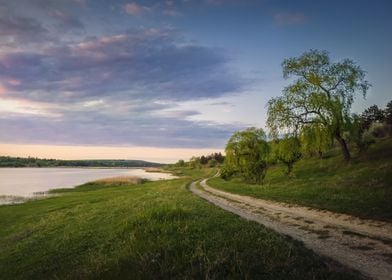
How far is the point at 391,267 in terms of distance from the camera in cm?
913

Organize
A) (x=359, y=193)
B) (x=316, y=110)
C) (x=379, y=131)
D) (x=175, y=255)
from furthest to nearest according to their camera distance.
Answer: (x=379, y=131)
(x=316, y=110)
(x=359, y=193)
(x=175, y=255)

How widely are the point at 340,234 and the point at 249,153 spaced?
4034 cm

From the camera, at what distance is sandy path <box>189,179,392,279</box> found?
31.9 ft

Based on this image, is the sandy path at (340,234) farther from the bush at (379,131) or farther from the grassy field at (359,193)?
the bush at (379,131)

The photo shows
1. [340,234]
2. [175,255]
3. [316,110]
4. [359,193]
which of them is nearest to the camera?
[175,255]

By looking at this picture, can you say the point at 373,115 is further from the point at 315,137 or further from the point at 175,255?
the point at 175,255

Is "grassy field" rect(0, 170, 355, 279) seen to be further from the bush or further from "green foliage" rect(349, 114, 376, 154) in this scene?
the bush

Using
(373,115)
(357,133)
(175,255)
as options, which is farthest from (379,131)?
(175,255)

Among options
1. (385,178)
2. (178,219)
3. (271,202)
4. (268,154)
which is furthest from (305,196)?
(268,154)

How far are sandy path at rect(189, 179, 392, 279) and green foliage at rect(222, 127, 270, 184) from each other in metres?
31.1

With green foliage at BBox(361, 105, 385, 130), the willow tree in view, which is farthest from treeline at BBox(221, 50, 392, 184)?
green foliage at BBox(361, 105, 385, 130)

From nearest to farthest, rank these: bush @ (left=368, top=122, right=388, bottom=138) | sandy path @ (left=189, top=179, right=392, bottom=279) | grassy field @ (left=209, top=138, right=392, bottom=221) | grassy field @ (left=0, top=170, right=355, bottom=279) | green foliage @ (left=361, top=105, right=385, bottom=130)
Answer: grassy field @ (left=0, top=170, right=355, bottom=279), sandy path @ (left=189, top=179, right=392, bottom=279), grassy field @ (left=209, top=138, right=392, bottom=221), bush @ (left=368, top=122, right=388, bottom=138), green foliage @ (left=361, top=105, right=385, bottom=130)

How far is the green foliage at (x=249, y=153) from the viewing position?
53125 mm

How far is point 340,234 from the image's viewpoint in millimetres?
13781
